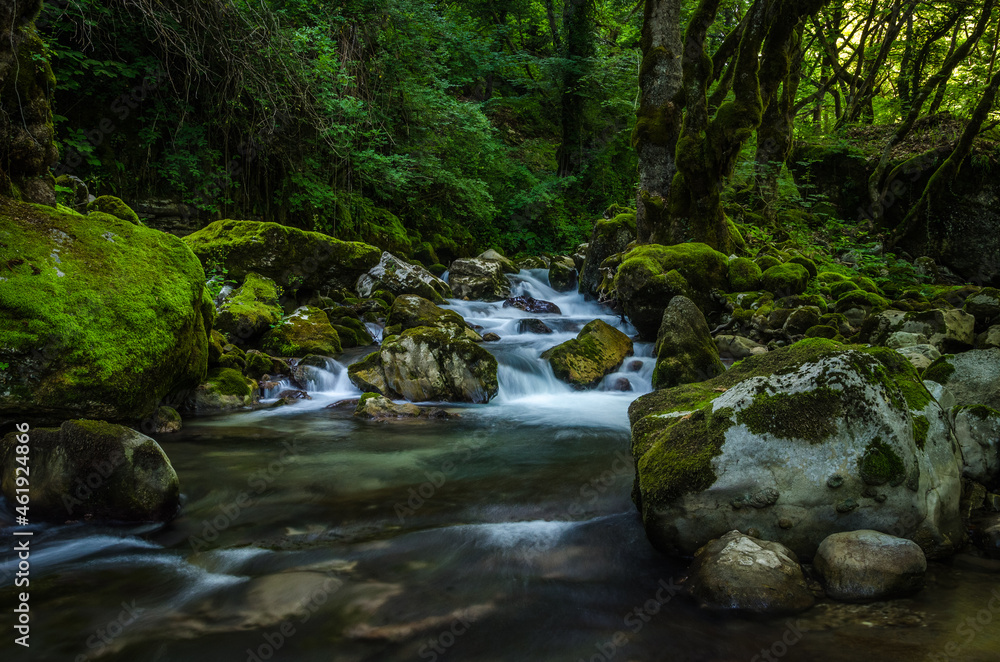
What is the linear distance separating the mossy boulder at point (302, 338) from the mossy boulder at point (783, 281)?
787 cm

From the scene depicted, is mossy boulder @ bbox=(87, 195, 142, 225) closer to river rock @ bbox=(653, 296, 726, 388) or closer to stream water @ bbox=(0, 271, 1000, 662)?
stream water @ bbox=(0, 271, 1000, 662)

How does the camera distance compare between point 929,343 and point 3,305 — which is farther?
point 929,343

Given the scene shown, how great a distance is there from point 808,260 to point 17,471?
13.2 m

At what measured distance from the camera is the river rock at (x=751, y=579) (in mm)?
2717

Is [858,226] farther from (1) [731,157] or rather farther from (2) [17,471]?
(2) [17,471]

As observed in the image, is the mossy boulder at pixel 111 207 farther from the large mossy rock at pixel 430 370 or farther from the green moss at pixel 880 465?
the green moss at pixel 880 465

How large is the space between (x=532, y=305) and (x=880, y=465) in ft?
35.9

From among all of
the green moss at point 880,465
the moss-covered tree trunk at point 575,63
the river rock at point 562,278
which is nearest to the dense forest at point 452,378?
the green moss at point 880,465

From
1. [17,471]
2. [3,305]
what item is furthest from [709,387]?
[3,305]

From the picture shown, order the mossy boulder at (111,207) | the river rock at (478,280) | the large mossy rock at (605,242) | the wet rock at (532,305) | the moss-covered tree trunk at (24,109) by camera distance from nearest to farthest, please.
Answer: the moss-covered tree trunk at (24,109)
the mossy boulder at (111,207)
the wet rock at (532,305)
the large mossy rock at (605,242)
the river rock at (478,280)

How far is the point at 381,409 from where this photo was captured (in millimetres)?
6844

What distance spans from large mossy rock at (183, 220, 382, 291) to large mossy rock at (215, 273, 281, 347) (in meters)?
1.20

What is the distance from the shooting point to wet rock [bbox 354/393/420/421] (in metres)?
6.78

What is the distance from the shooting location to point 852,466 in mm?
3014
